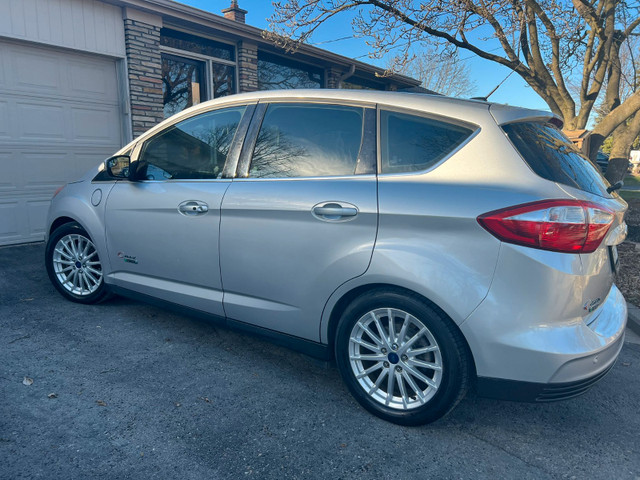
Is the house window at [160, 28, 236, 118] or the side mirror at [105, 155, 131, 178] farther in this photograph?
the house window at [160, 28, 236, 118]

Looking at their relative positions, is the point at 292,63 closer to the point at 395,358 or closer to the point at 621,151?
the point at 621,151

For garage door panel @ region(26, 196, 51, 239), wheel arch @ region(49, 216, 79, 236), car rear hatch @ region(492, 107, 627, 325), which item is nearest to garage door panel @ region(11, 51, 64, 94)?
garage door panel @ region(26, 196, 51, 239)

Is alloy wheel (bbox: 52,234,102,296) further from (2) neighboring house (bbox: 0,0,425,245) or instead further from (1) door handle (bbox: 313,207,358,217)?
(2) neighboring house (bbox: 0,0,425,245)

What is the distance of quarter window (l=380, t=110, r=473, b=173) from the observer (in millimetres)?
2482

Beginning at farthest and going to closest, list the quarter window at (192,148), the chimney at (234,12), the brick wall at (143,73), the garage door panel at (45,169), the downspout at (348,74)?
the downspout at (348,74)
the chimney at (234,12)
the brick wall at (143,73)
the garage door panel at (45,169)
the quarter window at (192,148)

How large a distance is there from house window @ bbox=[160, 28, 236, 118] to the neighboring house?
0.02m

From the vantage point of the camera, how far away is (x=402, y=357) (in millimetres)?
2506

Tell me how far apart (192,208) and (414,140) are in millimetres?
1534

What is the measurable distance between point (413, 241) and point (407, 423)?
0.96m

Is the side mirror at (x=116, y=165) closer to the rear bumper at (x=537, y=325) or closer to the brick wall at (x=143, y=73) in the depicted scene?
the rear bumper at (x=537, y=325)

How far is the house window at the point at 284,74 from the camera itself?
10.2 metres

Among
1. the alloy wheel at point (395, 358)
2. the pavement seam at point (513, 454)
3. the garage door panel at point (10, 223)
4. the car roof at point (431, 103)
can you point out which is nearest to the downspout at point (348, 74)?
the garage door panel at point (10, 223)

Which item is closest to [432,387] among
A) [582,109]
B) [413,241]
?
[413,241]

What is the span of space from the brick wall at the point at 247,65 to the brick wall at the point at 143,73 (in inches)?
72.4
